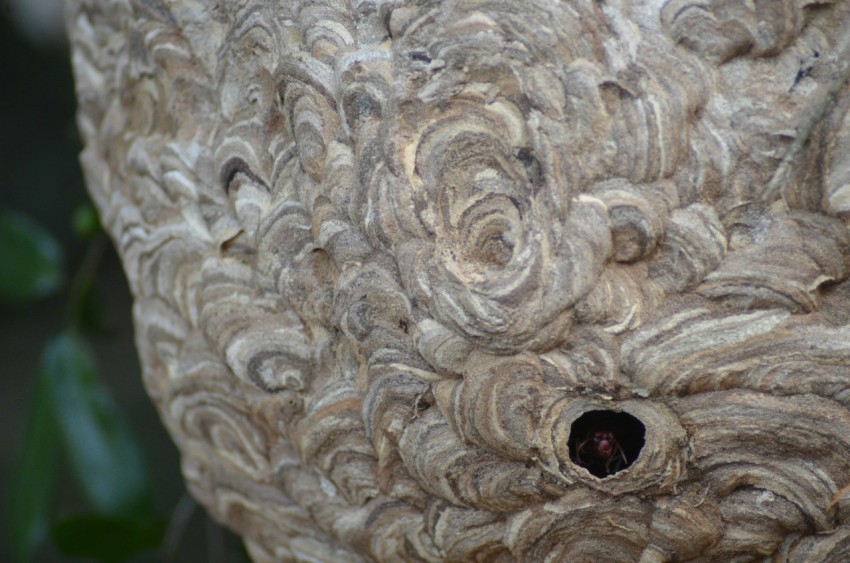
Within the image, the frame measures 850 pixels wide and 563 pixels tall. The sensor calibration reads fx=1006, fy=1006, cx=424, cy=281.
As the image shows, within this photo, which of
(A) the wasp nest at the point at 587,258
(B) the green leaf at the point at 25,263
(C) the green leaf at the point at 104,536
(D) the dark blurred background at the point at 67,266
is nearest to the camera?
(A) the wasp nest at the point at 587,258

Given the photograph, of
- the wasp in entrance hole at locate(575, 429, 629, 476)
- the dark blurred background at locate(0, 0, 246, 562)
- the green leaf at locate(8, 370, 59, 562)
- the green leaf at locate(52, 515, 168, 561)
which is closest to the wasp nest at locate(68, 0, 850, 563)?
the wasp in entrance hole at locate(575, 429, 629, 476)

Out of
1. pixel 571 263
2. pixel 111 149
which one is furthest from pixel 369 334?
pixel 111 149

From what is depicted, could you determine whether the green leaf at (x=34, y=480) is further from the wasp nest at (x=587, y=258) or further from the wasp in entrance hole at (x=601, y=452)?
the wasp in entrance hole at (x=601, y=452)

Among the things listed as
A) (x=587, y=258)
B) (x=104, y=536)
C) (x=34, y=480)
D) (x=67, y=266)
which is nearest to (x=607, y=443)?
(x=587, y=258)

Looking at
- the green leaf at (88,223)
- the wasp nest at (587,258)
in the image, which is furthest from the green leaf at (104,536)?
the wasp nest at (587,258)

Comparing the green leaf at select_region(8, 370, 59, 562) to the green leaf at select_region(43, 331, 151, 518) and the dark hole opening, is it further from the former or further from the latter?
the dark hole opening
